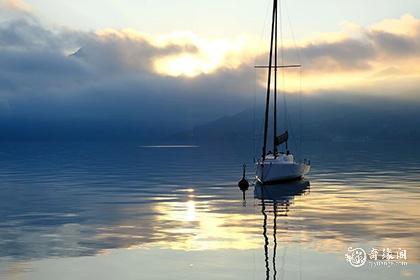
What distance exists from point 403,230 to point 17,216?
2417 centimetres

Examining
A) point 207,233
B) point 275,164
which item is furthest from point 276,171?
point 207,233

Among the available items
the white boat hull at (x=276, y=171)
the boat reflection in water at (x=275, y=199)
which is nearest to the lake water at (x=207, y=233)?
the boat reflection in water at (x=275, y=199)

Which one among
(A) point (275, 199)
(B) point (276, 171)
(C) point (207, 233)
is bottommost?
(C) point (207, 233)

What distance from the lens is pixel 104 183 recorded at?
6438 centimetres

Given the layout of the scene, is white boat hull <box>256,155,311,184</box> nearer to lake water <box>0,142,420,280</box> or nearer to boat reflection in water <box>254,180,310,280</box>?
boat reflection in water <box>254,180,310,280</box>

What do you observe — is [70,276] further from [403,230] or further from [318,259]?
[403,230]

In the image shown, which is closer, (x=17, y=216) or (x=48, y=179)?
(x=17, y=216)

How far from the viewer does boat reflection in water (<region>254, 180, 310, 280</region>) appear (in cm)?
2580

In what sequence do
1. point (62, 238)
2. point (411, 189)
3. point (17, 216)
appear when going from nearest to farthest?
point (62, 238), point (17, 216), point (411, 189)

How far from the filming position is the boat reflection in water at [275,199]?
84.6 ft

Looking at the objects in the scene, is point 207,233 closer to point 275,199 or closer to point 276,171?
point 275,199

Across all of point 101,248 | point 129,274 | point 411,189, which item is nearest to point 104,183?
point 411,189

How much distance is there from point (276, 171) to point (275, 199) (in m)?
12.2

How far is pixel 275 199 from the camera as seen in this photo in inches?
1807
